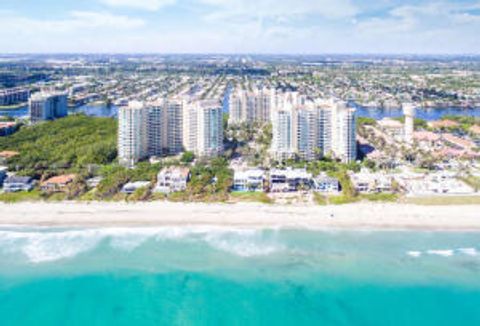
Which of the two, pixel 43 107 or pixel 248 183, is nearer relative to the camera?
pixel 248 183

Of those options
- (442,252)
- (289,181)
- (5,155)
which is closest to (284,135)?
(289,181)

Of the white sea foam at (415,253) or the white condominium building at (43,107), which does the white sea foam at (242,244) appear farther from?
the white condominium building at (43,107)

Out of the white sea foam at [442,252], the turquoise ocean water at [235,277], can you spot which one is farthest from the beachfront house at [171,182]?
the white sea foam at [442,252]

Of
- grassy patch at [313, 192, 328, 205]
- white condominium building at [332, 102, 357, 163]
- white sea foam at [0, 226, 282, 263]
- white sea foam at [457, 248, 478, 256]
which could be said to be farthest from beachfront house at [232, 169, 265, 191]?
white sea foam at [457, 248, 478, 256]

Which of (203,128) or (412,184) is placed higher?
(203,128)

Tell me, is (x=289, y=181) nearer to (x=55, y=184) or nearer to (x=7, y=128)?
(x=55, y=184)

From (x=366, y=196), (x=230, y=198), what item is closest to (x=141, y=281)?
(x=230, y=198)
